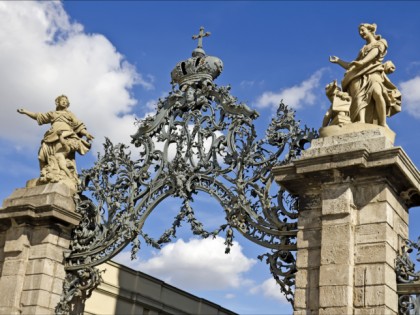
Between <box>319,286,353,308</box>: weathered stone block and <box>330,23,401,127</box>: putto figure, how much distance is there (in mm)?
2572

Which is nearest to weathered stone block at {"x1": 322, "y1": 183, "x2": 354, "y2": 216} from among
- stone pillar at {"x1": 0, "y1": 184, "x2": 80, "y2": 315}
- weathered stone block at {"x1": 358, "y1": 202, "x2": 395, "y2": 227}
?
weathered stone block at {"x1": 358, "y1": 202, "x2": 395, "y2": 227}

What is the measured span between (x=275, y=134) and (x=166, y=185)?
7.14 ft

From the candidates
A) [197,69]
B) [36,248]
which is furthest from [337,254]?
[36,248]

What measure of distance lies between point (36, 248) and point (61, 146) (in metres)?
1.97

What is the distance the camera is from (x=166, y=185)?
1337 centimetres

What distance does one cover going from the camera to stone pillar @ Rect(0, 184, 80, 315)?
1343cm

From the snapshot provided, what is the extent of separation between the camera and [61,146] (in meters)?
14.3

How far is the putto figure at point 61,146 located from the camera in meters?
14.3

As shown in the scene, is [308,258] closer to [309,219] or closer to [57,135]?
[309,219]

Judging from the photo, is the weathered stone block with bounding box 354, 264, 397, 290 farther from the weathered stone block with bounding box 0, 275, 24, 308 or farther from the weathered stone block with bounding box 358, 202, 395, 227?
the weathered stone block with bounding box 0, 275, 24, 308

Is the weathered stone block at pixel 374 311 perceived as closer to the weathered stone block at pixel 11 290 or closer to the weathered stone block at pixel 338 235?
the weathered stone block at pixel 338 235

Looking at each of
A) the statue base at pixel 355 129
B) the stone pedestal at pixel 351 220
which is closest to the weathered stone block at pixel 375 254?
the stone pedestal at pixel 351 220

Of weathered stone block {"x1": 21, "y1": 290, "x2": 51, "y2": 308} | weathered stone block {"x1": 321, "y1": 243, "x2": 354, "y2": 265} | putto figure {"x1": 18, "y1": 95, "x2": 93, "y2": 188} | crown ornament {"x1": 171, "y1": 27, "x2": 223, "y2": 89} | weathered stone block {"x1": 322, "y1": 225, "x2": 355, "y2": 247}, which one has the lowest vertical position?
weathered stone block {"x1": 21, "y1": 290, "x2": 51, "y2": 308}

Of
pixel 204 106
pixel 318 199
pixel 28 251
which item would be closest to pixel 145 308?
pixel 28 251
